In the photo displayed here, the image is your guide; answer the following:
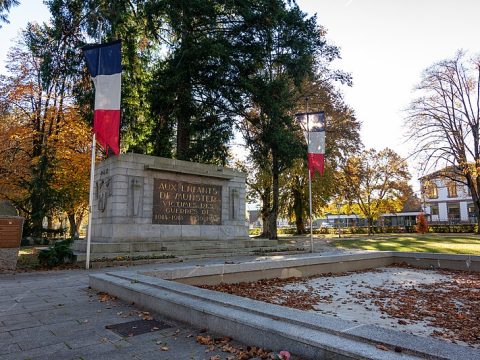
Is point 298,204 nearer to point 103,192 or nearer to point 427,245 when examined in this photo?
point 427,245

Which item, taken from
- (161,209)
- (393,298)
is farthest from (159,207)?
(393,298)

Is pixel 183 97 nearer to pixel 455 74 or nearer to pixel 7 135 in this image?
pixel 7 135

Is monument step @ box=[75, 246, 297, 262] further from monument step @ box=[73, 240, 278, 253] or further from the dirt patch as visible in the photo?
the dirt patch

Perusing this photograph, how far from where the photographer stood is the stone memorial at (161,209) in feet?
47.0

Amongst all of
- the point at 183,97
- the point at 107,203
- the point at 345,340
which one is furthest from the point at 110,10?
the point at 345,340

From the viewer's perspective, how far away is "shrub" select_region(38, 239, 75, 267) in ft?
39.4

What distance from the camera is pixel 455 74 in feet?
113

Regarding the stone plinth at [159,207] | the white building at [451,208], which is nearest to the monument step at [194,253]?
the stone plinth at [159,207]

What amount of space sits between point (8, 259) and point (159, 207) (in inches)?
232

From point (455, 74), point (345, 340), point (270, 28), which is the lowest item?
point (345, 340)

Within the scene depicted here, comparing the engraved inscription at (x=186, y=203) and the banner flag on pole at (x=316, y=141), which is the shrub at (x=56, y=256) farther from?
the banner flag on pole at (x=316, y=141)

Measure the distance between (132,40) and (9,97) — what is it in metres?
10.7

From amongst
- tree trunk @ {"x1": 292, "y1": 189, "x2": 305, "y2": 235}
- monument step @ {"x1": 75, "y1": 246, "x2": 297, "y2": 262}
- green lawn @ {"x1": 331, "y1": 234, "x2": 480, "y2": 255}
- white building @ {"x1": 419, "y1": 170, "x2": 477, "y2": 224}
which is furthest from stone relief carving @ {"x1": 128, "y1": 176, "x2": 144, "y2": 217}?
white building @ {"x1": 419, "y1": 170, "x2": 477, "y2": 224}

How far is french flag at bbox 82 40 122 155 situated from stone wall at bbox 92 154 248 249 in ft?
9.47
